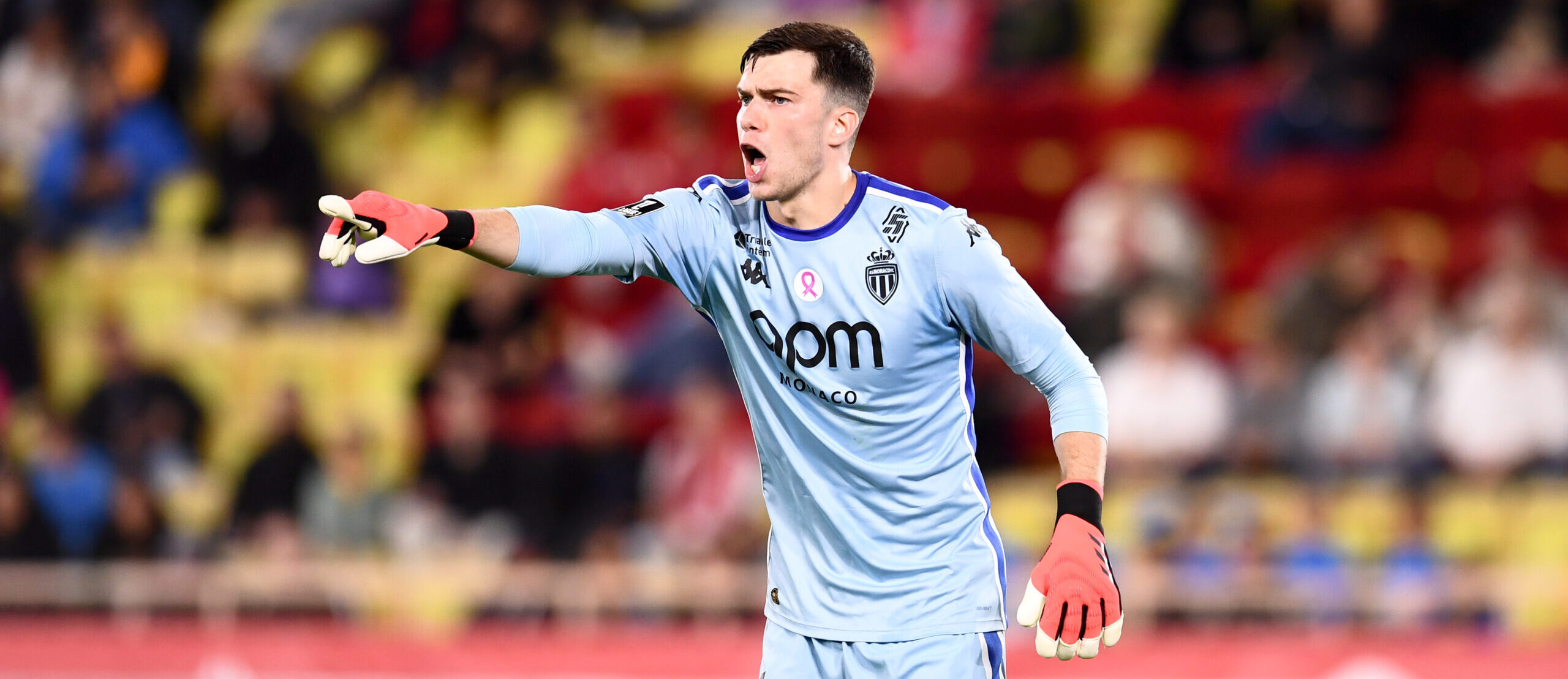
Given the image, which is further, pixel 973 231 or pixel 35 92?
pixel 35 92

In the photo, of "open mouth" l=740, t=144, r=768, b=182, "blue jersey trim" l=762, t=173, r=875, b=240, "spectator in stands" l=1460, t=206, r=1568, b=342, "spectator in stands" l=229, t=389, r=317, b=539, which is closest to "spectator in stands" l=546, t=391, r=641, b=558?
"spectator in stands" l=229, t=389, r=317, b=539

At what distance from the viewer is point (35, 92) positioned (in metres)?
11.7

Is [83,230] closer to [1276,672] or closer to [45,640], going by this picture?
[45,640]

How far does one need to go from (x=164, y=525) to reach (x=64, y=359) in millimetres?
2067

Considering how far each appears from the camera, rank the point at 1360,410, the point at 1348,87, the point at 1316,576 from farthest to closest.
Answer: the point at 1348,87 < the point at 1360,410 < the point at 1316,576

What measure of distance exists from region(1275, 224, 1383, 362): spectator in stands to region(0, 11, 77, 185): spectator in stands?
7443 mm

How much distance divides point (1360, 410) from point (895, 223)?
491 centimetres

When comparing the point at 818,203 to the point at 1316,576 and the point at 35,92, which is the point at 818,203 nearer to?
the point at 1316,576

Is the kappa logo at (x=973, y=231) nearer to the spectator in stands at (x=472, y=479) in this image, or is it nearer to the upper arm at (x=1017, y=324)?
the upper arm at (x=1017, y=324)

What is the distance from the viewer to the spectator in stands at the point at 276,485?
348 inches

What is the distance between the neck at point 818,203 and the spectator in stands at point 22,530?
20.6 ft

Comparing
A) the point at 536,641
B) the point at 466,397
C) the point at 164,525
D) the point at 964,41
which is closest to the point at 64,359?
the point at 164,525

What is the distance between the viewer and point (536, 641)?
25.0 feet

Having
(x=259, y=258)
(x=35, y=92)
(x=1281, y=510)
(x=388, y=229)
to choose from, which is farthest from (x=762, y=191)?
(x=35, y=92)
